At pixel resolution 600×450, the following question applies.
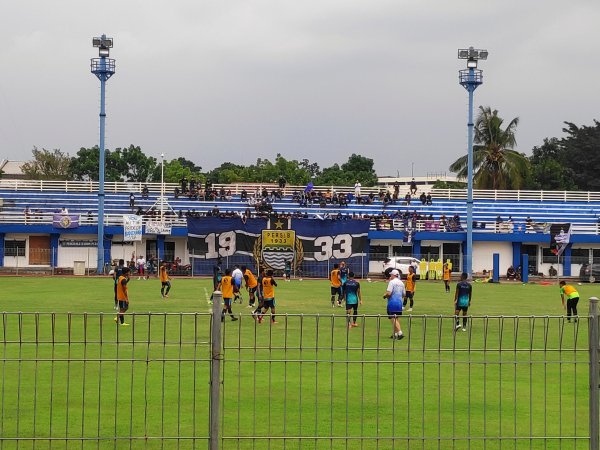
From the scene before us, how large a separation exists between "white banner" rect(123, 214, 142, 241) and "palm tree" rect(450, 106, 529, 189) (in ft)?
114

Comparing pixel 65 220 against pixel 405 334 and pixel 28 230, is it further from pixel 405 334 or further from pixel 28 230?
pixel 405 334

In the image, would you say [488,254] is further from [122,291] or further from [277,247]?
[122,291]

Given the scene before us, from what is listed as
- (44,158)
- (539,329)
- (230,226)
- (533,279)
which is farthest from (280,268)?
(44,158)

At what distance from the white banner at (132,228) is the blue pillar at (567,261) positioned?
27047 mm

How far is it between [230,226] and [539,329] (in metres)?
35.7

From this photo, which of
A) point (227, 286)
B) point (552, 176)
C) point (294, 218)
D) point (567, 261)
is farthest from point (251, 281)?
point (552, 176)

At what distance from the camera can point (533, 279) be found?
203 feet

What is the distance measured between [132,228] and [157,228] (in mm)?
2308

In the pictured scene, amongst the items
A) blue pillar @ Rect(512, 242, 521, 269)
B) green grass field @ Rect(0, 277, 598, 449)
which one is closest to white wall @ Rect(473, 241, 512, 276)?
blue pillar @ Rect(512, 242, 521, 269)

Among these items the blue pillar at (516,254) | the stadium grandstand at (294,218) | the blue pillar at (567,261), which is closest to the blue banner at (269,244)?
the stadium grandstand at (294,218)

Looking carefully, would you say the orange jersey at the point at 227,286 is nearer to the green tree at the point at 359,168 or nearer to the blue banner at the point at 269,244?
the blue banner at the point at 269,244

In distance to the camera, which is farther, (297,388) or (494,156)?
(494,156)

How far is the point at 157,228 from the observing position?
61.8m

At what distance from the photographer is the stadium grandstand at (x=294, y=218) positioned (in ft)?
204
